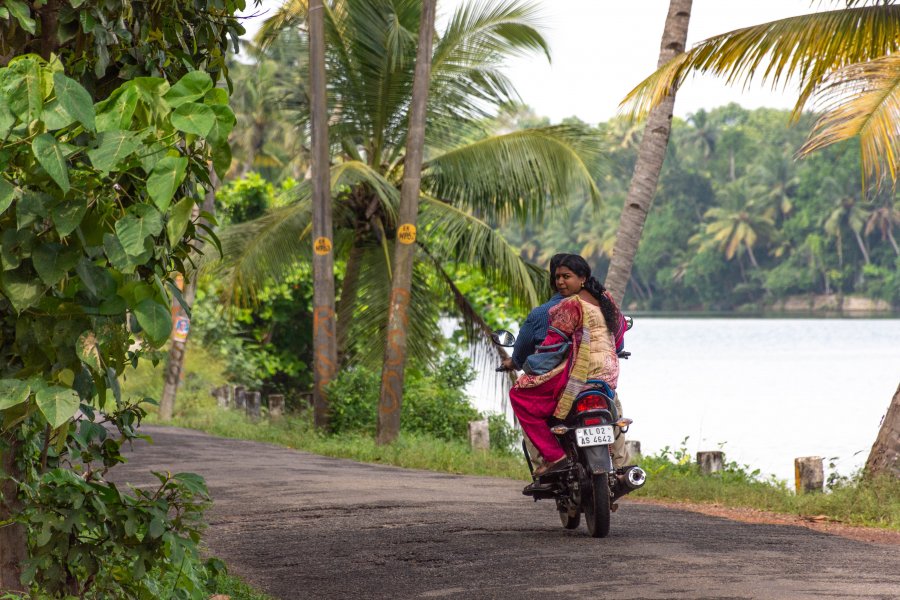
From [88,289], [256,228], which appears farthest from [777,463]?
[88,289]

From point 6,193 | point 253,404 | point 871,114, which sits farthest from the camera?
point 253,404

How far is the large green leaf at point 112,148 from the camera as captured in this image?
2.82 m

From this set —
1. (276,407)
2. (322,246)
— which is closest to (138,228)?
(322,246)

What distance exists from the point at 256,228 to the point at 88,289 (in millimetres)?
15342

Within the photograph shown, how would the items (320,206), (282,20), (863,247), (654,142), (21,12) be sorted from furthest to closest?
(863,247) → (282,20) → (320,206) → (654,142) → (21,12)

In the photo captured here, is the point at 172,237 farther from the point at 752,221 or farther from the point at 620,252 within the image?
the point at 752,221

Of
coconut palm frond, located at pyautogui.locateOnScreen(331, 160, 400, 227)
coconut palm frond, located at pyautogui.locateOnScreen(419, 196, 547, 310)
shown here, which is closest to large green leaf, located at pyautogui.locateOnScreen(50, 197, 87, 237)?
coconut palm frond, located at pyautogui.locateOnScreen(331, 160, 400, 227)

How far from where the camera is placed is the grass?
1014 cm

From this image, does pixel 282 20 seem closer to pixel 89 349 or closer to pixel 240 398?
pixel 240 398

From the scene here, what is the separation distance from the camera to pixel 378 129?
18750mm

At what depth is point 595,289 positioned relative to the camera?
8016 mm

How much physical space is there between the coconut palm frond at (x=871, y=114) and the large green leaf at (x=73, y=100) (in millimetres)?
8758

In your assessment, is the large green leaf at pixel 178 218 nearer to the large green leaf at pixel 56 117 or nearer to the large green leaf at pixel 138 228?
the large green leaf at pixel 138 228

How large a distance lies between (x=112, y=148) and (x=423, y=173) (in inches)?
625
